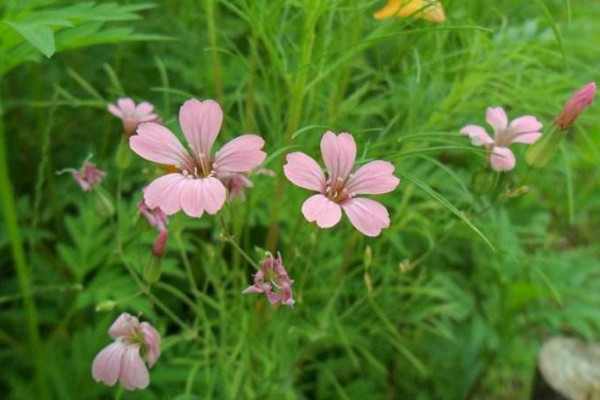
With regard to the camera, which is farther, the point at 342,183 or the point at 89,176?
the point at 89,176

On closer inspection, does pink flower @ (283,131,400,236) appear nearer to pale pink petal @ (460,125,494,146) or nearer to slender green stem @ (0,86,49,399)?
pale pink petal @ (460,125,494,146)

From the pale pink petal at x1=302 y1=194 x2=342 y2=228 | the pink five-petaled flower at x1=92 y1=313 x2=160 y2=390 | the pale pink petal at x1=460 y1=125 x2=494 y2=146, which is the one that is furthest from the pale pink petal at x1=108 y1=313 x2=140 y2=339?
the pale pink petal at x1=460 y1=125 x2=494 y2=146

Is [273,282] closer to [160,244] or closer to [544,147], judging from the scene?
[160,244]

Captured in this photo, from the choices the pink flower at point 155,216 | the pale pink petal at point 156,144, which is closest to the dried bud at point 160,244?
the pink flower at point 155,216

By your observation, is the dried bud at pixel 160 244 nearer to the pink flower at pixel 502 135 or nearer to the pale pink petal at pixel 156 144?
the pale pink petal at pixel 156 144

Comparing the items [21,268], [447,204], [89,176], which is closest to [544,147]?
[447,204]

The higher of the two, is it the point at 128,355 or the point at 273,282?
the point at 273,282

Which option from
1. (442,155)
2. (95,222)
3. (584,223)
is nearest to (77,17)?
(95,222)
